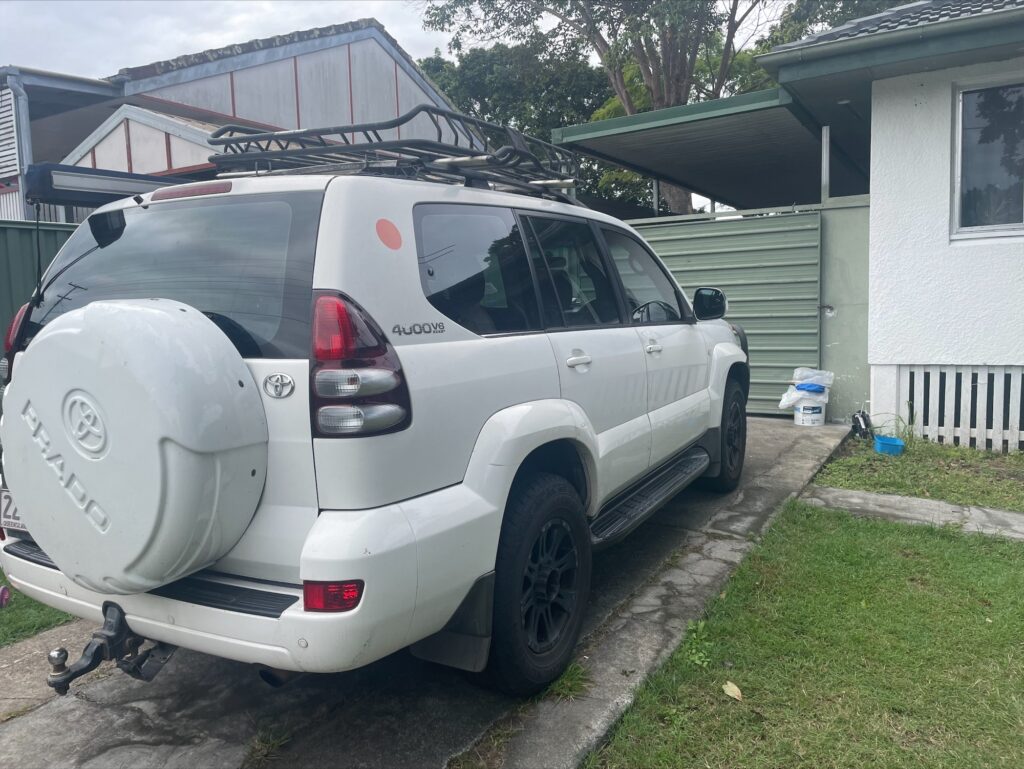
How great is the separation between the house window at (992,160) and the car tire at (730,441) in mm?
2964

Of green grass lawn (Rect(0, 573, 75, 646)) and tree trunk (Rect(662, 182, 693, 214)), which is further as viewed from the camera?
tree trunk (Rect(662, 182, 693, 214))

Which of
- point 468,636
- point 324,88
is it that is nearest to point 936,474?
point 468,636

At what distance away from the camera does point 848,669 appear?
10.8 ft

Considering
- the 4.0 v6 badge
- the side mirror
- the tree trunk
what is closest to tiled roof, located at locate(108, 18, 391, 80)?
the tree trunk

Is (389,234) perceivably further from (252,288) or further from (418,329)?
(252,288)

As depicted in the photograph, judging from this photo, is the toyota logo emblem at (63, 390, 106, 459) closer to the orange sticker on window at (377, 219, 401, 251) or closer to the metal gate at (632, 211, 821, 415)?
the orange sticker on window at (377, 219, 401, 251)

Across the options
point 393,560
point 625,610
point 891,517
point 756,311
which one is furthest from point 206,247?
point 756,311

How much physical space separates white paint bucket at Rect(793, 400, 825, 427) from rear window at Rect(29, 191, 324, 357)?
6.58 metres

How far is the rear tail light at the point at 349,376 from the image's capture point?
7.62 ft

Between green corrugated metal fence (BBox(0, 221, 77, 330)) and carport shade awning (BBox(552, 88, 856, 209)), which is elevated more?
carport shade awning (BBox(552, 88, 856, 209))

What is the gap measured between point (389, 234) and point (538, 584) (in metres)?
1.42

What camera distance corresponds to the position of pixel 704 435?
17.1 feet

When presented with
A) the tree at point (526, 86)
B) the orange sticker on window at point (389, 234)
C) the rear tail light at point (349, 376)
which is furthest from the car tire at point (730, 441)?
the tree at point (526, 86)

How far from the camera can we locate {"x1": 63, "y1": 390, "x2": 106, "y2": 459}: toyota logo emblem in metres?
2.25
